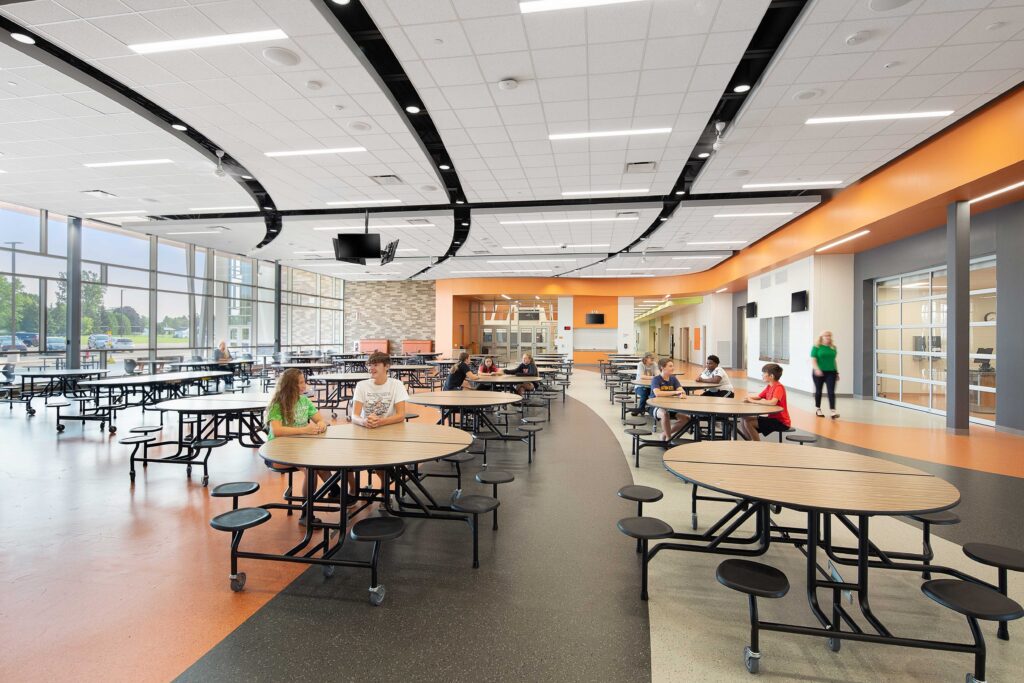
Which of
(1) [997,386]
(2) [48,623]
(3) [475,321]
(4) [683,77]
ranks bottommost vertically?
(2) [48,623]

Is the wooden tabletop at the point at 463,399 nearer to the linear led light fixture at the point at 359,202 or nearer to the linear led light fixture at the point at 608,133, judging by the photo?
the linear led light fixture at the point at 608,133

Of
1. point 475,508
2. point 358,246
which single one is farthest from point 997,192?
point 358,246

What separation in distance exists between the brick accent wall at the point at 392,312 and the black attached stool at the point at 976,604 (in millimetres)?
21205

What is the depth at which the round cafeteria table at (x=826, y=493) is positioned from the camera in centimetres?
193

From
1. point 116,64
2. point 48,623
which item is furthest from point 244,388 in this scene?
point 48,623

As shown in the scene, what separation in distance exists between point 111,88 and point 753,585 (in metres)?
7.28

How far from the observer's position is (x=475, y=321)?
24.9 metres

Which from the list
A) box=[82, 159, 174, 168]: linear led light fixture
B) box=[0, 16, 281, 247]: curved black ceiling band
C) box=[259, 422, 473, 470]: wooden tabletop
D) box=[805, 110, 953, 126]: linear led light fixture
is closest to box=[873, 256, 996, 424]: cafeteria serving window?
box=[805, 110, 953, 126]: linear led light fixture

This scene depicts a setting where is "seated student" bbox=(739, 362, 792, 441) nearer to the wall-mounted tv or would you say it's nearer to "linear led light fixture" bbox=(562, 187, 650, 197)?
"linear led light fixture" bbox=(562, 187, 650, 197)

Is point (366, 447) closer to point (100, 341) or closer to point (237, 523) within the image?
point (237, 523)

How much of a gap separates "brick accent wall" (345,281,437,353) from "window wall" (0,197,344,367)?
435 centimetres

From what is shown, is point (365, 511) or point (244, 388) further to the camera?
point (244, 388)

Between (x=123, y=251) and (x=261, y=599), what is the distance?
13.2 metres

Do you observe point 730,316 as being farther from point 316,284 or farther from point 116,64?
point 116,64
